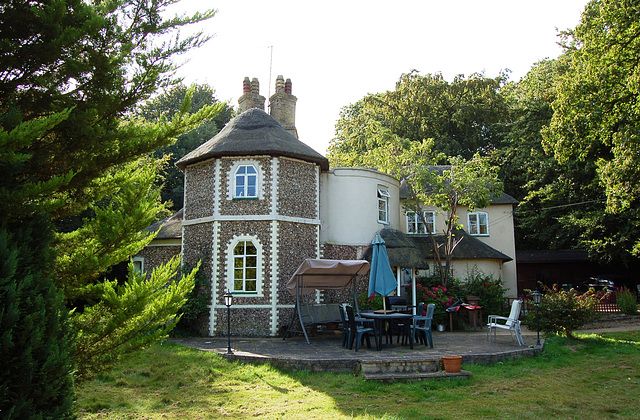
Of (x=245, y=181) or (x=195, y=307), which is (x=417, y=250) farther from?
(x=195, y=307)

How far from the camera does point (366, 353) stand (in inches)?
459

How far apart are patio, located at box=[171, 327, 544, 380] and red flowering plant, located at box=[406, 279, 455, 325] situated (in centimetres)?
262

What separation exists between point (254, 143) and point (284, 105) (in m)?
5.67

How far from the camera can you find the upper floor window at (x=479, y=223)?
85.3 ft

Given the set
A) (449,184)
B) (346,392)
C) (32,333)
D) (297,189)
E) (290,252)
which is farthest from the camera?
(449,184)

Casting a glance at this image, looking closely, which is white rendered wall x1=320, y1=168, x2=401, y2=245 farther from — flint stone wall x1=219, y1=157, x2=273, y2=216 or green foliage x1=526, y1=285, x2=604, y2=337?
green foliage x1=526, y1=285, x2=604, y2=337

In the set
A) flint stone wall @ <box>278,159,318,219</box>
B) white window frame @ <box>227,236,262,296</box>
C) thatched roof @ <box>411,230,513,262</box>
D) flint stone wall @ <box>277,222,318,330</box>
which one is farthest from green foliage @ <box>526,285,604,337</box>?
white window frame @ <box>227,236,262,296</box>

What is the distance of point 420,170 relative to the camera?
64.4ft

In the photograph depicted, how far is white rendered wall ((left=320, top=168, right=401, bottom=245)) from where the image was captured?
61.5ft

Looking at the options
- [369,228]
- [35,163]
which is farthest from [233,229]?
[35,163]

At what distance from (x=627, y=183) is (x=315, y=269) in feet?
37.8

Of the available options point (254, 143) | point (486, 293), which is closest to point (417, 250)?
point (486, 293)

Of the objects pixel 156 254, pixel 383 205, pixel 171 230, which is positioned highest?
pixel 383 205

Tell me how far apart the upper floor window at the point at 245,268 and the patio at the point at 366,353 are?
1659 millimetres
